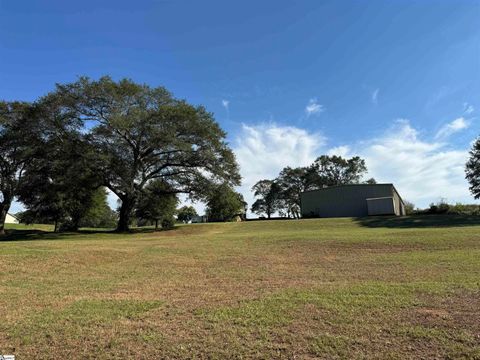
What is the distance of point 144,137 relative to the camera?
30.0 meters

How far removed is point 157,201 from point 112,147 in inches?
369

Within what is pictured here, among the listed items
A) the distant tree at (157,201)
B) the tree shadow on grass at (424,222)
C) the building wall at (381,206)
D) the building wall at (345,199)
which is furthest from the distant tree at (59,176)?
the building wall at (381,206)

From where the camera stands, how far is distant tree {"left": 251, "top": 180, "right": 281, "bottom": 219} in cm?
8938

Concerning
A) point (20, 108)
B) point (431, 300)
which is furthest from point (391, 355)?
point (20, 108)

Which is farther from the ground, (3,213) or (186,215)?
(186,215)

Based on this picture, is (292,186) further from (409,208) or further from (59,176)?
(59,176)

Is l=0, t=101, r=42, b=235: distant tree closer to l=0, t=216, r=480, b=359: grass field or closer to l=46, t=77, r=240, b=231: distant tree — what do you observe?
l=46, t=77, r=240, b=231: distant tree

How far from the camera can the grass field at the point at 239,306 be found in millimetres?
4887

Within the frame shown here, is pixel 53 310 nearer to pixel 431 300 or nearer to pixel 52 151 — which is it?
pixel 431 300

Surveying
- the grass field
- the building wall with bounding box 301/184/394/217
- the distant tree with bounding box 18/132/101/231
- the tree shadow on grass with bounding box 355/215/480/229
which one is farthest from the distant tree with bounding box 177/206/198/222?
the grass field

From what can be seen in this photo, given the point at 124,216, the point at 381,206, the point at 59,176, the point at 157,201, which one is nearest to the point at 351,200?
the point at 381,206

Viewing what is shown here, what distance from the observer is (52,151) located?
28438mm

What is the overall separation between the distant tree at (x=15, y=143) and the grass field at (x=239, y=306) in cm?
1837

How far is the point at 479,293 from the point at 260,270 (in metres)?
5.72
